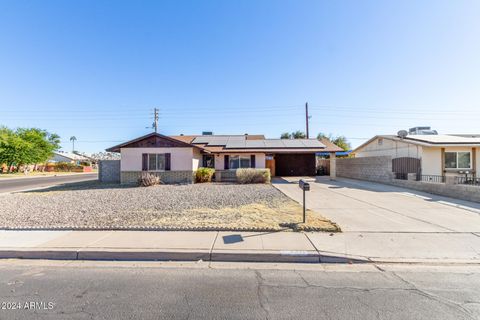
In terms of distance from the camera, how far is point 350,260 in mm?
4289

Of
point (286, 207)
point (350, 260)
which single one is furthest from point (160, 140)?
point (350, 260)

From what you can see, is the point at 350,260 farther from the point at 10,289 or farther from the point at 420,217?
the point at 10,289

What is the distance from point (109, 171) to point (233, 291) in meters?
19.8

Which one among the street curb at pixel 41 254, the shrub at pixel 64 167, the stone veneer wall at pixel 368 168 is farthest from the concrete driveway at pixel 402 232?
the shrub at pixel 64 167

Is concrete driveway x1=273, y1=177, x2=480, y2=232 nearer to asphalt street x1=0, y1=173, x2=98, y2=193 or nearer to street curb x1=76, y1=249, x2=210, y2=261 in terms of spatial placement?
street curb x1=76, y1=249, x2=210, y2=261

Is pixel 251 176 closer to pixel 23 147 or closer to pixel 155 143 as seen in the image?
pixel 155 143

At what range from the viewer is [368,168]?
19031 mm

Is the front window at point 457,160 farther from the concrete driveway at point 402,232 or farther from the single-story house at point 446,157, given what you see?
the concrete driveway at point 402,232

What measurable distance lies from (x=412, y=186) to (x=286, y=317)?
1450 cm

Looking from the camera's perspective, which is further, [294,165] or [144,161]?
[294,165]

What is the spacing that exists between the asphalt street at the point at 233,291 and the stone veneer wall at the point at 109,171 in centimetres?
1646

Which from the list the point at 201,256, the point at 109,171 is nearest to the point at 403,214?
the point at 201,256

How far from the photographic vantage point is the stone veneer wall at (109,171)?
1952 cm

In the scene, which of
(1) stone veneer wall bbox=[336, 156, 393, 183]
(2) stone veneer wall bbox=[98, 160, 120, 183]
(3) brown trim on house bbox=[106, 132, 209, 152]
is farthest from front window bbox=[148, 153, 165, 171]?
(1) stone veneer wall bbox=[336, 156, 393, 183]
